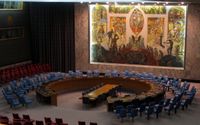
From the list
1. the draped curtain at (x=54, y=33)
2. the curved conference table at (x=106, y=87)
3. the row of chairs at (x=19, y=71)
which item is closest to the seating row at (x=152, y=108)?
the curved conference table at (x=106, y=87)

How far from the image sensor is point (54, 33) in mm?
29281

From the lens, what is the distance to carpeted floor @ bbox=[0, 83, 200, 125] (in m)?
17.1

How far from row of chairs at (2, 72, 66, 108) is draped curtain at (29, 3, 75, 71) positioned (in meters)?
4.88

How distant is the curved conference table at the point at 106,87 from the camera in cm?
1894

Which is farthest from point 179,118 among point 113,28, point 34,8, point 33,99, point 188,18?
point 34,8

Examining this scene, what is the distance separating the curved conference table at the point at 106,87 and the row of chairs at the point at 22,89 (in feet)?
2.60

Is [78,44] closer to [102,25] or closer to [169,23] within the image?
[102,25]

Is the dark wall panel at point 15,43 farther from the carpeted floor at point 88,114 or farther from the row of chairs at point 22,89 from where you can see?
the carpeted floor at point 88,114

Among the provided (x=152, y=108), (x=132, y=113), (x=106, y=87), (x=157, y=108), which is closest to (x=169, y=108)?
(x=157, y=108)

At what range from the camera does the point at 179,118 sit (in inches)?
695

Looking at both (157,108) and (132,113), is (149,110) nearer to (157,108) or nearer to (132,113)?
(157,108)

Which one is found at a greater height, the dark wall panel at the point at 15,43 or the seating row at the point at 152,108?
the dark wall panel at the point at 15,43

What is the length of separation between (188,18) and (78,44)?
28.2ft

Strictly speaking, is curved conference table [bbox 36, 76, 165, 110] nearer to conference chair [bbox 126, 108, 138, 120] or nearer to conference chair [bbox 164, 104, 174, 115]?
conference chair [bbox 164, 104, 174, 115]
